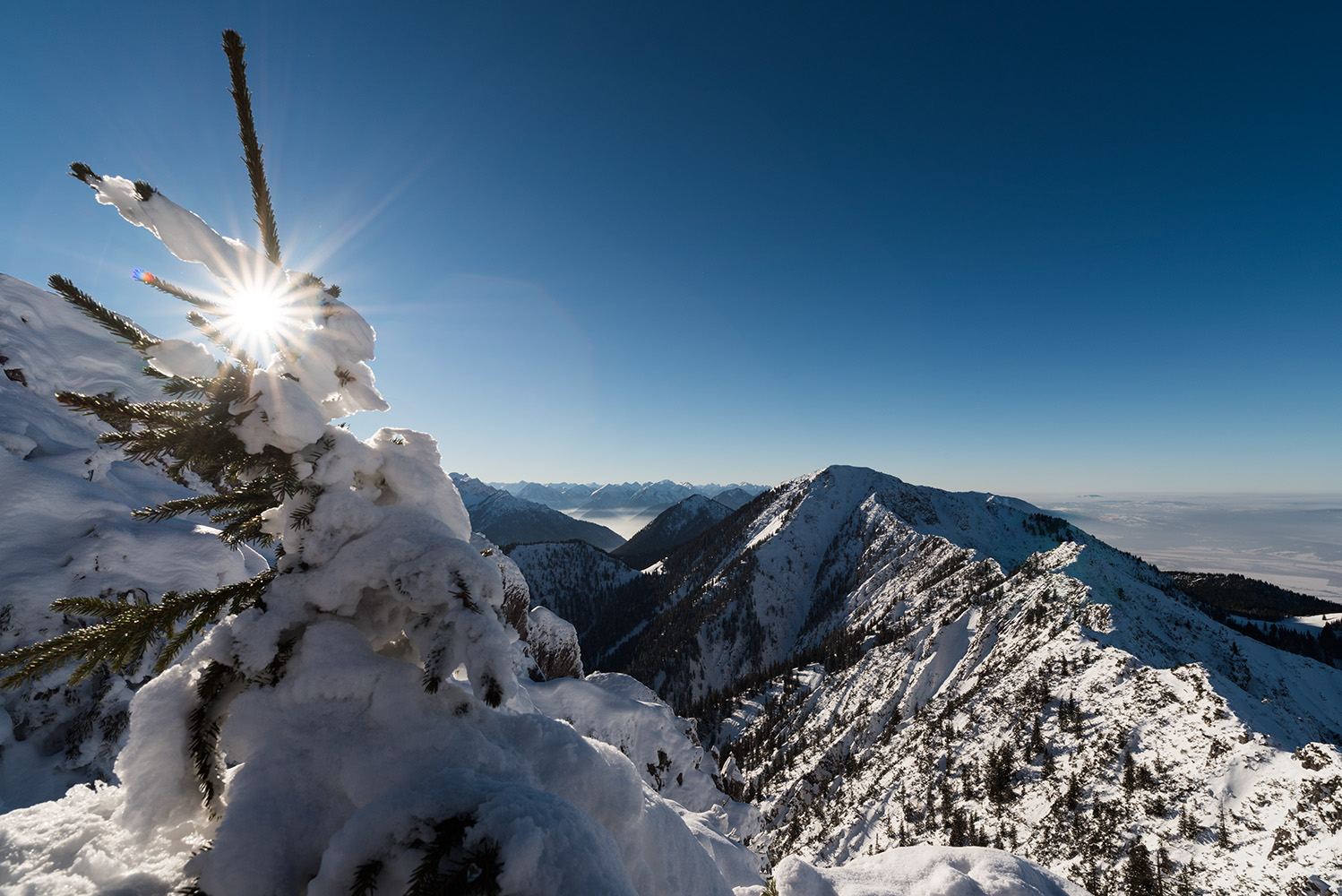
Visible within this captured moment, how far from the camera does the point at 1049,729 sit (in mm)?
49406

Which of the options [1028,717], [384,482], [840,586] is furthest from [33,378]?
[840,586]

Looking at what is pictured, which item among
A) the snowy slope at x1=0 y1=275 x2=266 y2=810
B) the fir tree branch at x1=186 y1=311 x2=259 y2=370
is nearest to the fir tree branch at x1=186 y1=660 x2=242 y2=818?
the fir tree branch at x1=186 y1=311 x2=259 y2=370

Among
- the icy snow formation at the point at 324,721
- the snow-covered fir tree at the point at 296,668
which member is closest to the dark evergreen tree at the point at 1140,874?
the icy snow formation at the point at 324,721

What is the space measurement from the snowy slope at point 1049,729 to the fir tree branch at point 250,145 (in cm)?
4830

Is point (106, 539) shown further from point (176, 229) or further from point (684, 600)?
point (684, 600)

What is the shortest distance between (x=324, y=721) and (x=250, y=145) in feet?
13.4

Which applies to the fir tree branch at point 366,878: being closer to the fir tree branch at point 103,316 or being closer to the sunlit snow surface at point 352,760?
the sunlit snow surface at point 352,760

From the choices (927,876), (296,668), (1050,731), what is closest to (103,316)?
(296,668)

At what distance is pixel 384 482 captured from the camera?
13.5 feet

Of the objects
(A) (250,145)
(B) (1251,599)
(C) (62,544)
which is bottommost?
(B) (1251,599)

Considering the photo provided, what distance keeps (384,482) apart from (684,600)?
17843cm

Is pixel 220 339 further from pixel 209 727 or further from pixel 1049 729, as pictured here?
pixel 1049 729

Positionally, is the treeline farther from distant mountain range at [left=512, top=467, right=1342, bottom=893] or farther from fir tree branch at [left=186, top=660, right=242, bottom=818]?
fir tree branch at [left=186, top=660, right=242, bottom=818]

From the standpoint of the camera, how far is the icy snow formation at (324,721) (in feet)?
8.37
